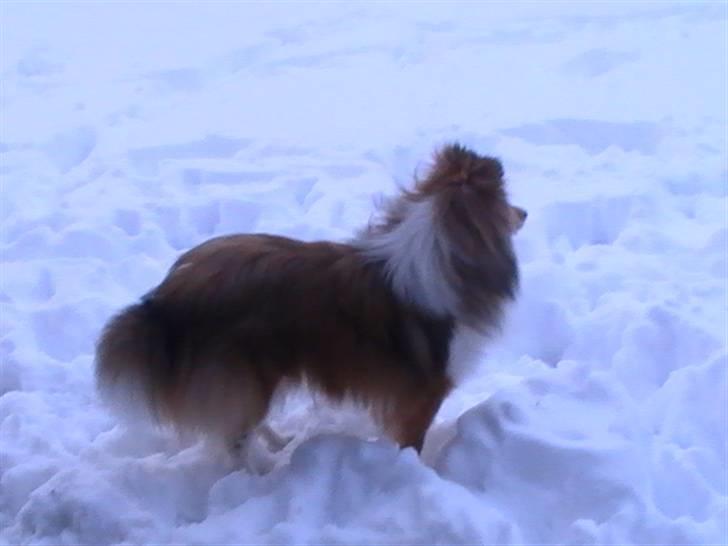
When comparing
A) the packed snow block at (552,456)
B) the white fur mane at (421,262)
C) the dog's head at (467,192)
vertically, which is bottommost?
the packed snow block at (552,456)

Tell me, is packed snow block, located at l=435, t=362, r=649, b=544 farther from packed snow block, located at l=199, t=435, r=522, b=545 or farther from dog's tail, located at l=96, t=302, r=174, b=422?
dog's tail, located at l=96, t=302, r=174, b=422

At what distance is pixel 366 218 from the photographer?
18.4 ft

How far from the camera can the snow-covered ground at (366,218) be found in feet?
11.0

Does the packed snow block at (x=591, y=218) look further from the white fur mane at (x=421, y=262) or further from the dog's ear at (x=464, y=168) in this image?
the white fur mane at (x=421, y=262)

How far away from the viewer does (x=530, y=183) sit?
6.04m

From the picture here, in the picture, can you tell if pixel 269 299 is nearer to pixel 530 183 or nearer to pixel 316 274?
pixel 316 274

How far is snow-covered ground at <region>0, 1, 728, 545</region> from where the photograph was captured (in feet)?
11.0

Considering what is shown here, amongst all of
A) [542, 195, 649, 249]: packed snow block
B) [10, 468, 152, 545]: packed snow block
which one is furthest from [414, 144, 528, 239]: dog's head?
[542, 195, 649, 249]: packed snow block

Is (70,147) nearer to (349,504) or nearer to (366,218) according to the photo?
(366,218)

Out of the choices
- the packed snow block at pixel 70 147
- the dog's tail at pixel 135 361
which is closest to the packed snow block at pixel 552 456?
the dog's tail at pixel 135 361

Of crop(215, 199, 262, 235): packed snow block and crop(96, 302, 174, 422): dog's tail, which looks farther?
crop(215, 199, 262, 235): packed snow block

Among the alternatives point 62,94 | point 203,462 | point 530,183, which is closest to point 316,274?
point 203,462

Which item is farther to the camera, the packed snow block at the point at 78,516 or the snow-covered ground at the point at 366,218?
the snow-covered ground at the point at 366,218

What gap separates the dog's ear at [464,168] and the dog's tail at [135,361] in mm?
1036
